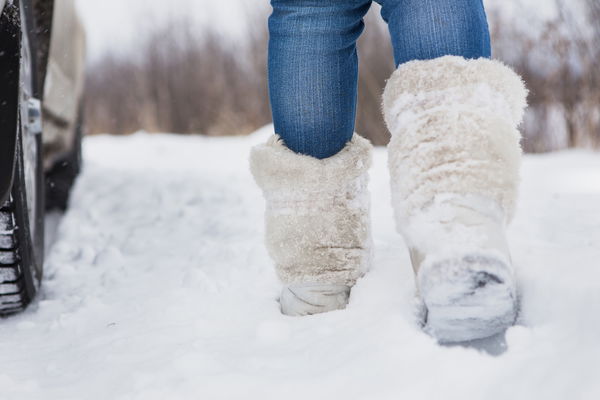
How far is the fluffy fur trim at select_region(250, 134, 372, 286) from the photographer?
1.13 meters

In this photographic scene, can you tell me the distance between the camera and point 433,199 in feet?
2.95

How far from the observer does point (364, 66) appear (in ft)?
15.0

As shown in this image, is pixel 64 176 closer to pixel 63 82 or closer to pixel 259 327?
pixel 63 82

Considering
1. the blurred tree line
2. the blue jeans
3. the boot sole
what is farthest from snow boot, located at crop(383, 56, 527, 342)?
the blurred tree line

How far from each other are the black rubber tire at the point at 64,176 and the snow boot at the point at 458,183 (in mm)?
2010

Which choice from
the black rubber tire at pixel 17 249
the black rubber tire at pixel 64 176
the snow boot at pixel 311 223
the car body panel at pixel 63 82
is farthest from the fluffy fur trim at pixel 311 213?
the black rubber tire at pixel 64 176

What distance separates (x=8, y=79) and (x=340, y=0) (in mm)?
645

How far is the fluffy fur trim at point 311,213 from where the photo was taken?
3.69ft

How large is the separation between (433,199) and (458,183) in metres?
0.04

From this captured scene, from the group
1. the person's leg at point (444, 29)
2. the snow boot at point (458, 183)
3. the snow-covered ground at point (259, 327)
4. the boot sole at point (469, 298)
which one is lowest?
the snow-covered ground at point (259, 327)

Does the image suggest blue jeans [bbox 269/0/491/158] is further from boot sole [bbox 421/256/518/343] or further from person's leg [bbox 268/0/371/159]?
boot sole [bbox 421/256/518/343]

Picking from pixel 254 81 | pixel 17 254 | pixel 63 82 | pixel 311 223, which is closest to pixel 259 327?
pixel 311 223

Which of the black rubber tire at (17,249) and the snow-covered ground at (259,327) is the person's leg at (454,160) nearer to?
the snow-covered ground at (259,327)

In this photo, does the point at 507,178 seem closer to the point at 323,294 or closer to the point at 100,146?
the point at 323,294
